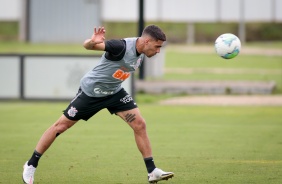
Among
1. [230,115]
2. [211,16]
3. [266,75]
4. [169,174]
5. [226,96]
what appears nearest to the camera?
[169,174]

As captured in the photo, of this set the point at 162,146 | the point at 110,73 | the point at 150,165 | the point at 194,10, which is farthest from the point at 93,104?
the point at 194,10

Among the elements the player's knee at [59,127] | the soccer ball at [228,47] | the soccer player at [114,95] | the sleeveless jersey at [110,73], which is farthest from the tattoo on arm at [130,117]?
the soccer ball at [228,47]

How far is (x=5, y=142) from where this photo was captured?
1457 centimetres

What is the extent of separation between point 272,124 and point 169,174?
7484mm

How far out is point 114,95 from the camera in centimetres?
1064

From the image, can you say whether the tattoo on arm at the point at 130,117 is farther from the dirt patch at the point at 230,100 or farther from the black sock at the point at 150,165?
the dirt patch at the point at 230,100

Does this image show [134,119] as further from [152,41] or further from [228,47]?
[228,47]

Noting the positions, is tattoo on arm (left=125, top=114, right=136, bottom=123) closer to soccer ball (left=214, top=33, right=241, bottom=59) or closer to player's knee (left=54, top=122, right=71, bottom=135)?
player's knee (left=54, top=122, right=71, bottom=135)

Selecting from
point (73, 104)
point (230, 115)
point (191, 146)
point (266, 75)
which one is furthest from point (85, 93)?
point (266, 75)

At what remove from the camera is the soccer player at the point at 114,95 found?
33.7 ft

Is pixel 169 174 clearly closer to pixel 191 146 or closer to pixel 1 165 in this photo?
pixel 1 165

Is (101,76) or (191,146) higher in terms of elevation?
(101,76)

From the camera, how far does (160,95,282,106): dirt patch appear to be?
22.0 metres

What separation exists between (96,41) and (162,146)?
186 inches
